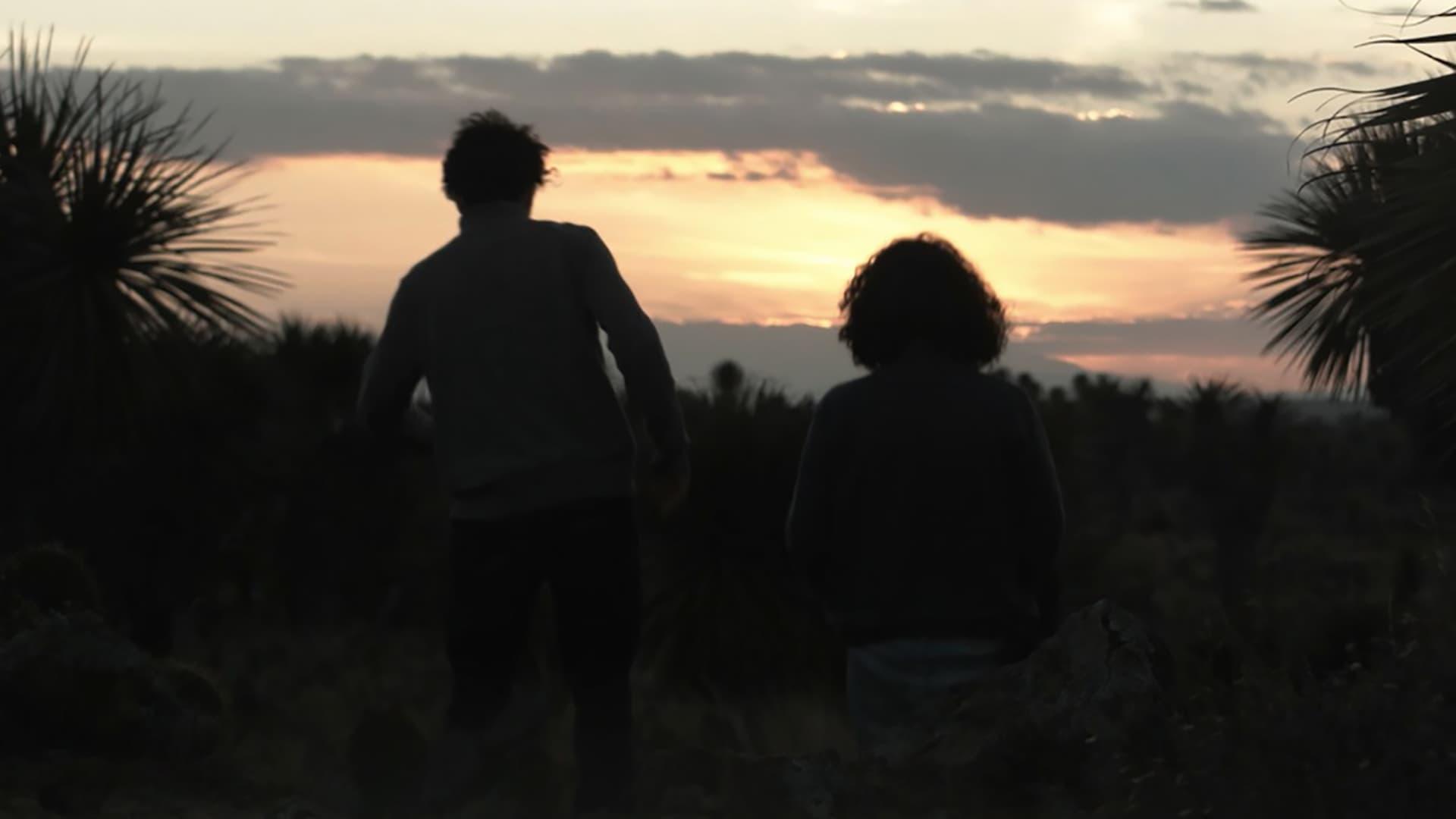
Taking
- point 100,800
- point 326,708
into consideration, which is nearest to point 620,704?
point 100,800

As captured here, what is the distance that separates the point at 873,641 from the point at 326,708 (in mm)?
6259

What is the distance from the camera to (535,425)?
15.6 ft

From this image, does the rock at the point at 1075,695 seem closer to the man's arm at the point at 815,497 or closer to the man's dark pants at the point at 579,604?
the man's arm at the point at 815,497

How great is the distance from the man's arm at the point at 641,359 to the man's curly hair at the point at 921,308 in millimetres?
654

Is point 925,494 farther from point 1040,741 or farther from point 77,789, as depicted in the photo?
point 77,789

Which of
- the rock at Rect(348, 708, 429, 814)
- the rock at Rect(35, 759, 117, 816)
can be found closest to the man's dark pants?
the rock at Rect(348, 708, 429, 814)

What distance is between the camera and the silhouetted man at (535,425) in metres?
4.75

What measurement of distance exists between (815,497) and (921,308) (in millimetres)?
510

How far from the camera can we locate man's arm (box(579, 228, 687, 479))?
4.70 m

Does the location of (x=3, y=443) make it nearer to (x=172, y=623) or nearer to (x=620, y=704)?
(x=172, y=623)

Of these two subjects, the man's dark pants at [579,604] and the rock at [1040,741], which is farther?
the man's dark pants at [579,604]

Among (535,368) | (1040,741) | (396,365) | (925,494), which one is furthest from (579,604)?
(1040,741)

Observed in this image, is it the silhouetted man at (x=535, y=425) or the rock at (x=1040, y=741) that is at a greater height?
the silhouetted man at (x=535, y=425)

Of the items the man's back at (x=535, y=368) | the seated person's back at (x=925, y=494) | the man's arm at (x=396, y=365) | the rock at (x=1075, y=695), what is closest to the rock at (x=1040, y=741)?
the rock at (x=1075, y=695)
